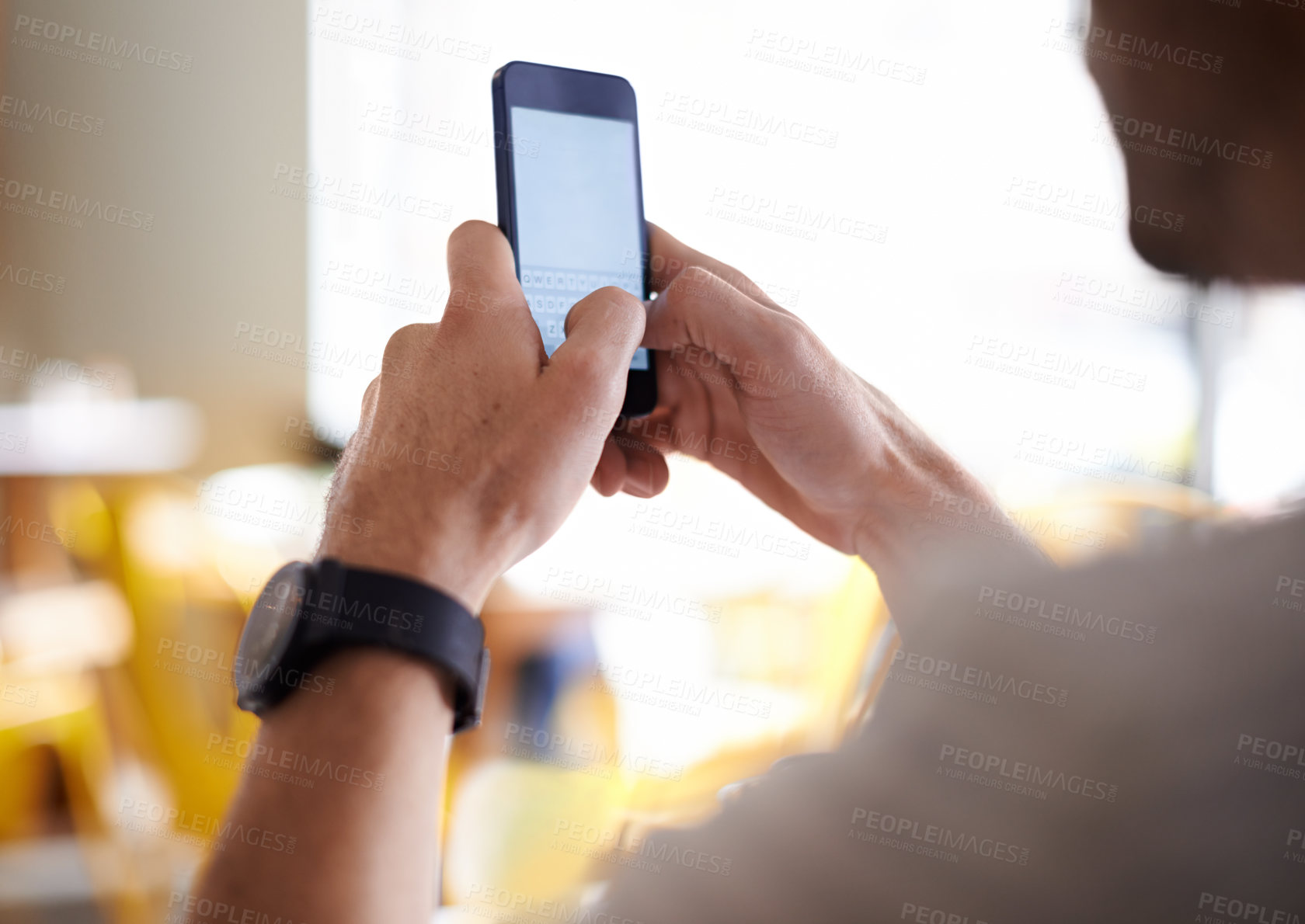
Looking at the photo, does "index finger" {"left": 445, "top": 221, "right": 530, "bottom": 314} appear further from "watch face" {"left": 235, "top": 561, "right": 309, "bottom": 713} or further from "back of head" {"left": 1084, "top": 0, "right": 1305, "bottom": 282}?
"back of head" {"left": 1084, "top": 0, "right": 1305, "bottom": 282}

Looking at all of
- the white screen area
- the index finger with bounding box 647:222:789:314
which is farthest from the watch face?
the index finger with bounding box 647:222:789:314

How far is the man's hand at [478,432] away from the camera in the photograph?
47 centimetres

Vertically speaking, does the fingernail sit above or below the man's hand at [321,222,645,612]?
below

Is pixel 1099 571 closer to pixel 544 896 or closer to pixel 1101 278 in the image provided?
pixel 544 896

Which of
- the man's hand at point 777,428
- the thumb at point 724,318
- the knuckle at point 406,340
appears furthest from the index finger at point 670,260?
the knuckle at point 406,340

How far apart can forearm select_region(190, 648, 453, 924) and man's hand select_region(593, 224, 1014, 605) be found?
→ 341mm

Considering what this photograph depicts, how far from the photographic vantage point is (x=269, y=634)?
455 millimetres

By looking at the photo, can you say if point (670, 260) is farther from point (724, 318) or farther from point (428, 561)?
point (428, 561)

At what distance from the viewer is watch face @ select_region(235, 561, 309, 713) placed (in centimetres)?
42

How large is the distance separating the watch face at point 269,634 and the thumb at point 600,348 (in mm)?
191

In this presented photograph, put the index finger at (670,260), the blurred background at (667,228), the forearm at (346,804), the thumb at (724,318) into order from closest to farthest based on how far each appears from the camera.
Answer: the forearm at (346,804) < the thumb at (724,318) < the index finger at (670,260) < the blurred background at (667,228)

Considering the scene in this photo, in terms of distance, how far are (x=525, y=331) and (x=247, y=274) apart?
2.19 metres

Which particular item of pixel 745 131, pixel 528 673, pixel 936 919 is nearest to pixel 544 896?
pixel 528 673

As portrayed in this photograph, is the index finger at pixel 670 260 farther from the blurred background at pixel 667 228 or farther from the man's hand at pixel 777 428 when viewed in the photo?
the blurred background at pixel 667 228
